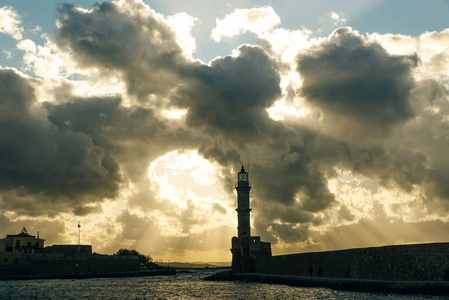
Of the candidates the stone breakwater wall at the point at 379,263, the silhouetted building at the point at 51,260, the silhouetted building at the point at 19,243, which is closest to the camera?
the stone breakwater wall at the point at 379,263

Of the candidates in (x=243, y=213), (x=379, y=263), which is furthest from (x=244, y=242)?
(x=379, y=263)

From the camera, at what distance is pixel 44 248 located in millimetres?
101062

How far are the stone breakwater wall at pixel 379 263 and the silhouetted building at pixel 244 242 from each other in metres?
12.2

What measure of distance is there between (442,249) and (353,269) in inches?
276

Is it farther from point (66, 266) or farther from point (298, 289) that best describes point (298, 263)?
point (66, 266)

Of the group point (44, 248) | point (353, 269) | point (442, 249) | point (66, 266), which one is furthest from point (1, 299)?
point (44, 248)

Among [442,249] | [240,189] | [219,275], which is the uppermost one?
[240,189]

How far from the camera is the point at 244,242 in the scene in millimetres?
65688

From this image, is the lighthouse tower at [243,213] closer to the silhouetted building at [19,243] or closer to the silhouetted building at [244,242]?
the silhouetted building at [244,242]

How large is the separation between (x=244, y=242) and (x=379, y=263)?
30711 millimetres

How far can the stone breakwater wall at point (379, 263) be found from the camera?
32.3m

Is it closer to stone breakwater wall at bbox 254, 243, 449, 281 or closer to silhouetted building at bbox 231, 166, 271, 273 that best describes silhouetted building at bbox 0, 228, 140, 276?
silhouetted building at bbox 231, 166, 271, 273

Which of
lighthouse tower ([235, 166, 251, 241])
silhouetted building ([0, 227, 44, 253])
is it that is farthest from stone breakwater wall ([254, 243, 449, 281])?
silhouetted building ([0, 227, 44, 253])

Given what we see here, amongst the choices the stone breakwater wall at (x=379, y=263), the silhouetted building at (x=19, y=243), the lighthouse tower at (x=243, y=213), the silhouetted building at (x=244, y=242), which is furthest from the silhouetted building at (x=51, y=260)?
the stone breakwater wall at (x=379, y=263)
